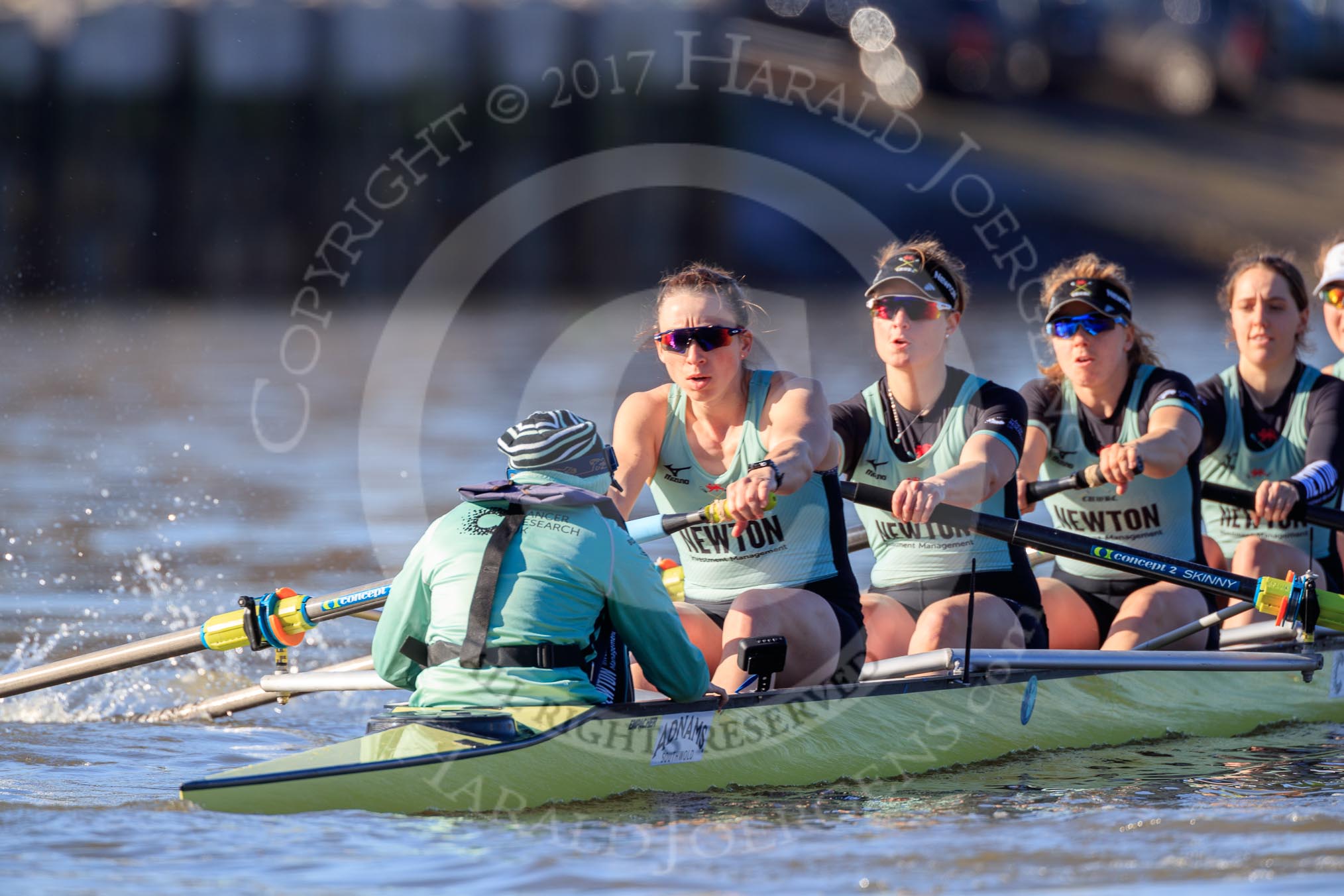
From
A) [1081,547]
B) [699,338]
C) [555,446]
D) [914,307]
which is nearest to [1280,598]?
[1081,547]

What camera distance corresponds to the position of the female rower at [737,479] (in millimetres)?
5734

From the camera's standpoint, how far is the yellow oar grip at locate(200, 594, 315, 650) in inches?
242

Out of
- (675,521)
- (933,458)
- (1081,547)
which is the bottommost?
(1081,547)

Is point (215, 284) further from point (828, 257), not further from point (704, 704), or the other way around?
point (704, 704)

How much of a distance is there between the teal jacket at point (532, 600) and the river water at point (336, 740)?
1.35ft

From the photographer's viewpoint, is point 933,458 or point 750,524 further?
point 933,458

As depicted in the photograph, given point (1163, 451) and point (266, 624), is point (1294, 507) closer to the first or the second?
point (1163, 451)

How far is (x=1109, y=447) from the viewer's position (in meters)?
6.73

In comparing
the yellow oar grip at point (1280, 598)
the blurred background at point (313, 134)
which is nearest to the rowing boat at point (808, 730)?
the yellow oar grip at point (1280, 598)

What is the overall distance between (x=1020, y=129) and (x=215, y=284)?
17242 millimetres

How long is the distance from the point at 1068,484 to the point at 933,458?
31.0 inches

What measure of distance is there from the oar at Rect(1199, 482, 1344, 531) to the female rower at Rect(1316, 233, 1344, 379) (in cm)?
100

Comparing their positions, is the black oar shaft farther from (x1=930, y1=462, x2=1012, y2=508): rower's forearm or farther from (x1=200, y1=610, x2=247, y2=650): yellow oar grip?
(x1=200, y1=610, x2=247, y2=650): yellow oar grip

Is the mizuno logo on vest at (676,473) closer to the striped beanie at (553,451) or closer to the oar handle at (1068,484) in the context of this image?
the striped beanie at (553,451)
